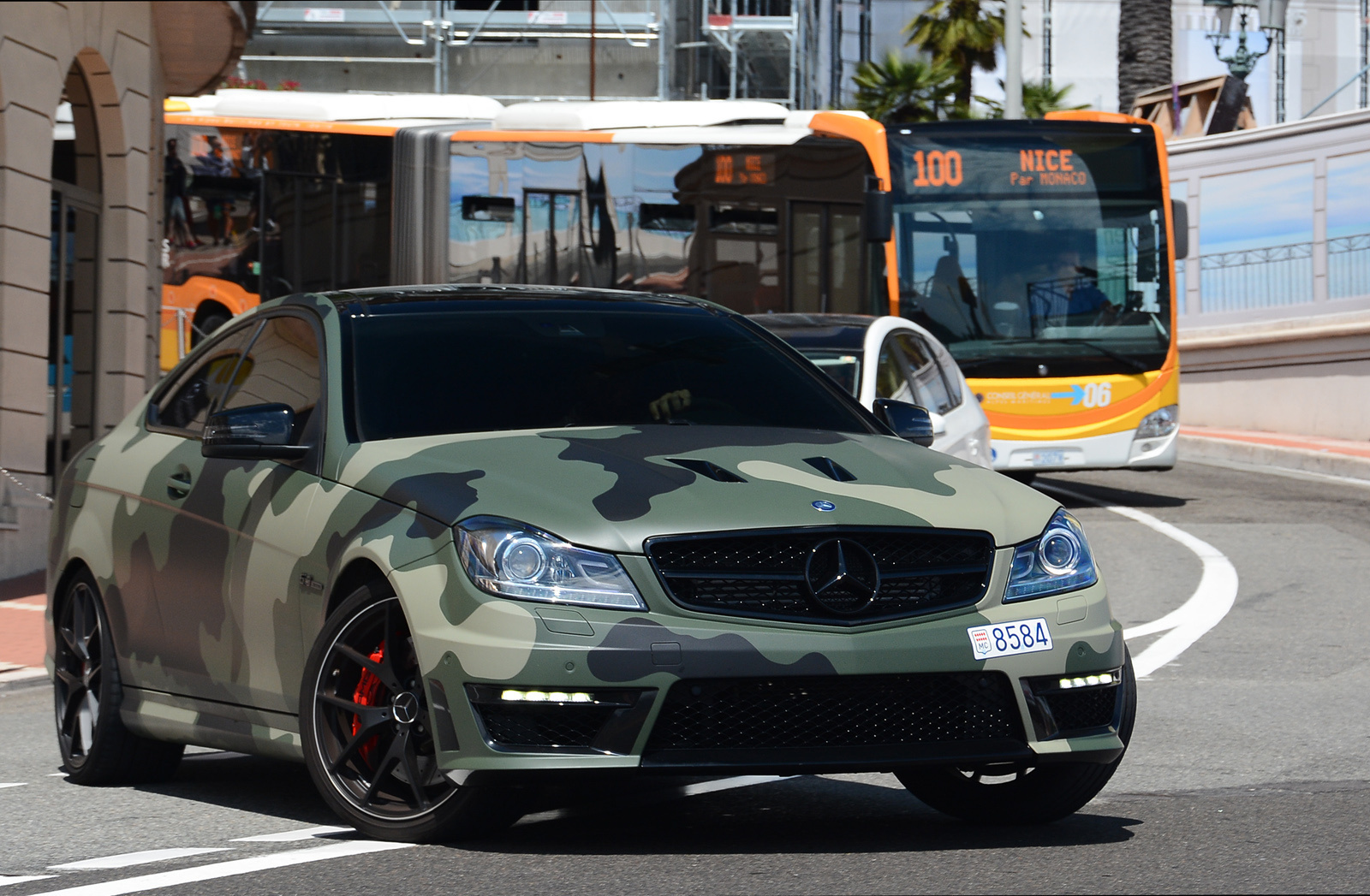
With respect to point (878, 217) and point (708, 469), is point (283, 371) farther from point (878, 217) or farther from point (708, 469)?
point (878, 217)

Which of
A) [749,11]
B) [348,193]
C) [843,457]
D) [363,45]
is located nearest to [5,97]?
[348,193]

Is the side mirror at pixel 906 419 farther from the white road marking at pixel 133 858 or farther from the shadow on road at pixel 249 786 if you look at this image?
the white road marking at pixel 133 858

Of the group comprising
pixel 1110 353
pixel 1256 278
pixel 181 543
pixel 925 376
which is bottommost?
pixel 181 543

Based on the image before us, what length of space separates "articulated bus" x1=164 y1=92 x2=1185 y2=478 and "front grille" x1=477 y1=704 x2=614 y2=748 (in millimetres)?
14304

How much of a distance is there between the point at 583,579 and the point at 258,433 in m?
1.29

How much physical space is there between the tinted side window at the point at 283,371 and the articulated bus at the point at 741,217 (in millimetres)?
12857

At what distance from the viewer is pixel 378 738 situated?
5066 mm

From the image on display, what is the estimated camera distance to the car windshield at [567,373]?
18.5ft

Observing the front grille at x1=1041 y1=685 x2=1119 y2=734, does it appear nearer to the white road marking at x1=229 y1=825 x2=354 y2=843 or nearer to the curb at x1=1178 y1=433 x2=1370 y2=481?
the white road marking at x1=229 y1=825 x2=354 y2=843

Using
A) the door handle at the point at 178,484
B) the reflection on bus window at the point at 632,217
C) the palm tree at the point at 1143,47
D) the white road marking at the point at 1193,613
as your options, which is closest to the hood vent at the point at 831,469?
the door handle at the point at 178,484

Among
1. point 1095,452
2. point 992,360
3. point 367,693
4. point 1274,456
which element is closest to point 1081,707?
point 367,693

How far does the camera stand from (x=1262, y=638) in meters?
10.6

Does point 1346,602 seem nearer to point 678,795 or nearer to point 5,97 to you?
point 678,795

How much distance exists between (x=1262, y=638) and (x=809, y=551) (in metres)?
6.47
